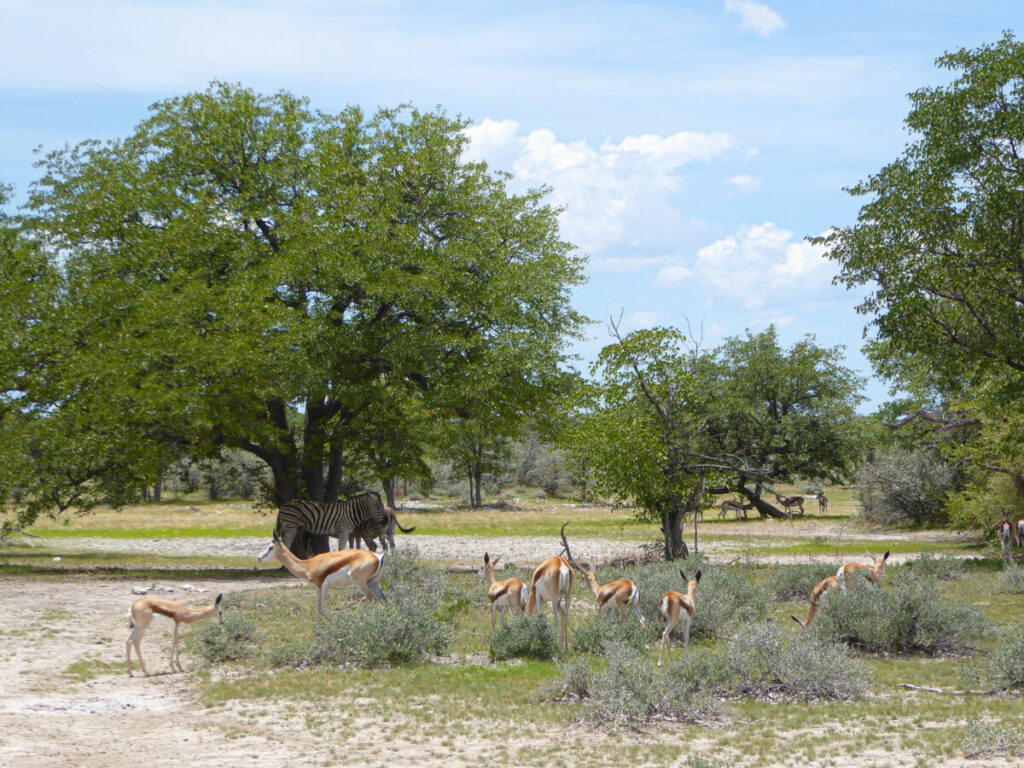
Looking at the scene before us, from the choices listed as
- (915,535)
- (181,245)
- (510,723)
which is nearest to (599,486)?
(181,245)

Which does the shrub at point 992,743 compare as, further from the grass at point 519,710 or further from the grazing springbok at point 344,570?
the grazing springbok at point 344,570

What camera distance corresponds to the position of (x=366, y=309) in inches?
935

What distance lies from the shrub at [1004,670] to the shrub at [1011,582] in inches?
337

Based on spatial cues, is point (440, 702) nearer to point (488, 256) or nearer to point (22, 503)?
point (488, 256)

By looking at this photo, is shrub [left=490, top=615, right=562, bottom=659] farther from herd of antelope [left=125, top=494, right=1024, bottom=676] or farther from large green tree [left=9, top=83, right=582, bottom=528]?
large green tree [left=9, top=83, right=582, bottom=528]

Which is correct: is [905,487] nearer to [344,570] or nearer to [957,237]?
[957,237]

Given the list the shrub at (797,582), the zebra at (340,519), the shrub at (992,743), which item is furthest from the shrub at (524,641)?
the zebra at (340,519)

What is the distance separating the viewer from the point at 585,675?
10203mm

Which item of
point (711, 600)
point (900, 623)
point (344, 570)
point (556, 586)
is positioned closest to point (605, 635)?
point (556, 586)

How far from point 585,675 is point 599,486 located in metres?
12.3

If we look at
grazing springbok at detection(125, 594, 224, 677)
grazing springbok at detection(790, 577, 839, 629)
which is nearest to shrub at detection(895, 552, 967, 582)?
grazing springbok at detection(790, 577, 839, 629)

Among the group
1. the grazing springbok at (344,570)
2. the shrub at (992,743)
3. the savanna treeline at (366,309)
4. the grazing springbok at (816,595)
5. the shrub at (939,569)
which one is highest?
the savanna treeline at (366,309)

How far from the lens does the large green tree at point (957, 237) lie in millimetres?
19922

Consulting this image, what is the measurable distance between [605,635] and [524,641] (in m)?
1.04
